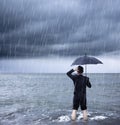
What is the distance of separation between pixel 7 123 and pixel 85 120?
3628mm

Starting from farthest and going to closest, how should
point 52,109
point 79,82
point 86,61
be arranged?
point 52,109 < point 79,82 < point 86,61

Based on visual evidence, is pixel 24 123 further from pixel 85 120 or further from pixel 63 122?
pixel 85 120

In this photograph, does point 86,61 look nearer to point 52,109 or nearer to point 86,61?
point 86,61

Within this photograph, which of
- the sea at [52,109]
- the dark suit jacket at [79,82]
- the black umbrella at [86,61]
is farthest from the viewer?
the sea at [52,109]

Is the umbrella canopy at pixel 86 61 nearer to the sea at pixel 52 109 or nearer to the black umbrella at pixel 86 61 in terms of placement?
the black umbrella at pixel 86 61

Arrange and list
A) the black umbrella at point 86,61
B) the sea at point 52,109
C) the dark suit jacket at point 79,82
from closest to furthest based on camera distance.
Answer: the black umbrella at point 86,61
the dark suit jacket at point 79,82
the sea at point 52,109

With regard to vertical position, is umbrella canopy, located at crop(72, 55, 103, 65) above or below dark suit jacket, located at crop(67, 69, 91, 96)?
above

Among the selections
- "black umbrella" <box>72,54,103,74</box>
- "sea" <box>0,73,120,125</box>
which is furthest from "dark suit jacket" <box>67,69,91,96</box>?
"sea" <box>0,73,120,125</box>

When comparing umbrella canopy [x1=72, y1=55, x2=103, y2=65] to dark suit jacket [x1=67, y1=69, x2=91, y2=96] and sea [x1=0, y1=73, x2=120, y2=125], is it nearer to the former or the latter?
dark suit jacket [x1=67, y1=69, x2=91, y2=96]

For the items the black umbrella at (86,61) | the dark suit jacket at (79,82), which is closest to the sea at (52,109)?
the dark suit jacket at (79,82)

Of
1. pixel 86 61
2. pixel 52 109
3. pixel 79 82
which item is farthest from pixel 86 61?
pixel 52 109

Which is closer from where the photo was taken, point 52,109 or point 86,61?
point 86,61

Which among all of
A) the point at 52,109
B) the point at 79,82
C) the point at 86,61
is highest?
the point at 86,61

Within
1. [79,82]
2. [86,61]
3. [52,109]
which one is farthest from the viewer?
[52,109]
